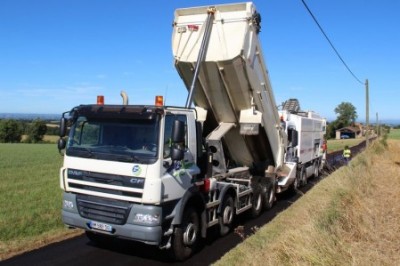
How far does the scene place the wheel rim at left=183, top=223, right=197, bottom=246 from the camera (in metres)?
7.10

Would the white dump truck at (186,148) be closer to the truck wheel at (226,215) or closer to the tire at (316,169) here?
the truck wheel at (226,215)

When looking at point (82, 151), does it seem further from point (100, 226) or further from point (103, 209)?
point (100, 226)

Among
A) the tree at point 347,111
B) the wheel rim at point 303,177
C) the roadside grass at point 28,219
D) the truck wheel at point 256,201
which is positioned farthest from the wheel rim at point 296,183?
the tree at point 347,111

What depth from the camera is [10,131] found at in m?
83.2

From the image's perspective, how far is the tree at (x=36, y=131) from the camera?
264ft

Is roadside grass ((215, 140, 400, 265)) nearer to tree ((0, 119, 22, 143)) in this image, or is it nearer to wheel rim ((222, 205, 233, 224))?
wheel rim ((222, 205, 233, 224))

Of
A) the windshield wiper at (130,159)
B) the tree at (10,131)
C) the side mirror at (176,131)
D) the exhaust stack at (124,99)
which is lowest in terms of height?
the tree at (10,131)

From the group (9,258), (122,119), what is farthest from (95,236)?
(122,119)

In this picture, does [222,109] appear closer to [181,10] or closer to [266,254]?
[181,10]

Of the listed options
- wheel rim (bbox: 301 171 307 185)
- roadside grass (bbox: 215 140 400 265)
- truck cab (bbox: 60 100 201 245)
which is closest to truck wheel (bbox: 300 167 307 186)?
wheel rim (bbox: 301 171 307 185)

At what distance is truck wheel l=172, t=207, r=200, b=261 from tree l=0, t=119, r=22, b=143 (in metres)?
83.1

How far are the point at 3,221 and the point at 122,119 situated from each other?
431 cm

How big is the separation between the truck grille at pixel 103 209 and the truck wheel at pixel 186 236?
959 mm

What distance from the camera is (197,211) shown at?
7.66 metres
